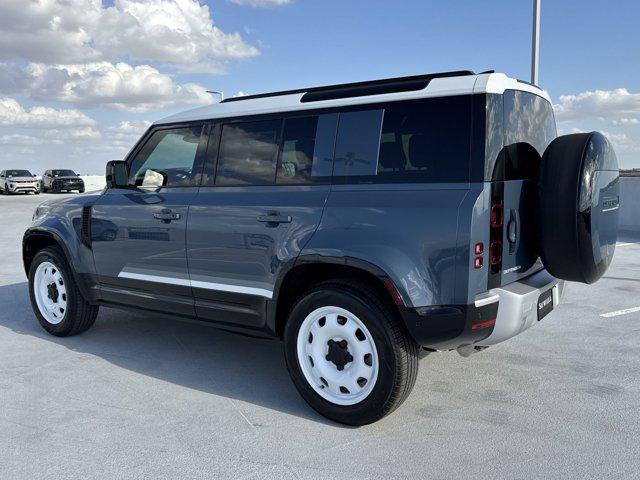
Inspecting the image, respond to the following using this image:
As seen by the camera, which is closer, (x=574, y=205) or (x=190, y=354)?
(x=574, y=205)

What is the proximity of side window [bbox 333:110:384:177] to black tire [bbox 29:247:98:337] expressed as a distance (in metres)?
2.95

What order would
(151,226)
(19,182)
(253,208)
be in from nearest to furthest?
Answer: 1. (253,208)
2. (151,226)
3. (19,182)

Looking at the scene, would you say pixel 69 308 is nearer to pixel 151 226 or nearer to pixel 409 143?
pixel 151 226

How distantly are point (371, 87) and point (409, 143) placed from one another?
53 centimetres

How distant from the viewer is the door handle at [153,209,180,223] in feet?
14.1

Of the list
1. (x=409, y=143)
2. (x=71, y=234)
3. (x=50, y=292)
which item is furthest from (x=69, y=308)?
(x=409, y=143)

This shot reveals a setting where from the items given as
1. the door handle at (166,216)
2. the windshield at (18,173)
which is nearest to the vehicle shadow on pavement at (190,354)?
the door handle at (166,216)

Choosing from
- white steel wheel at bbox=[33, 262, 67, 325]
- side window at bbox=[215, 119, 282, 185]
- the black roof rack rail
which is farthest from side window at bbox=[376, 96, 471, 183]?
white steel wheel at bbox=[33, 262, 67, 325]

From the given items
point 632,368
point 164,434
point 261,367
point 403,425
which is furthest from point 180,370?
point 632,368

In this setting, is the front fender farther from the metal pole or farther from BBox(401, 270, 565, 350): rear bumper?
the metal pole

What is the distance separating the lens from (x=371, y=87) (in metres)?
3.62

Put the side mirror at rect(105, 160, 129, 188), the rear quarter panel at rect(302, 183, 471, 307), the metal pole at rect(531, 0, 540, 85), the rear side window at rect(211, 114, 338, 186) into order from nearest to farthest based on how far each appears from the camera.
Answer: the rear quarter panel at rect(302, 183, 471, 307) → the rear side window at rect(211, 114, 338, 186) → the side mirror at rect(105, 160, 129, 188) → the metal pole at rect(531, 0, 540, 85)

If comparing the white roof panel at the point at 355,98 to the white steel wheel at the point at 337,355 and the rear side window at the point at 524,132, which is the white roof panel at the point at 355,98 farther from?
the white steel wheel at the point at 337,355

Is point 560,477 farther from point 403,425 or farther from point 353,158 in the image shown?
point 353,158
